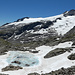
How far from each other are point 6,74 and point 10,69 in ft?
14.5

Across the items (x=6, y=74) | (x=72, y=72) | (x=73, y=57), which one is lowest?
(x=72, y=72)

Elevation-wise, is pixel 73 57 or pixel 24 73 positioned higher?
pixel 73 57

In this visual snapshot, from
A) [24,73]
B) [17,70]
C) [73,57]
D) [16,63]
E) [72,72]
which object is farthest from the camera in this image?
[16,63]

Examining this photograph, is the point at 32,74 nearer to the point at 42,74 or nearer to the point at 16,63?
the point at 42,74

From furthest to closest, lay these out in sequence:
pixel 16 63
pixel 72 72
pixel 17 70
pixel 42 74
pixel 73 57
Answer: pixel 16 63, pixel 73 57, pixel 17 70, pixel 42 74, pixel 72 72

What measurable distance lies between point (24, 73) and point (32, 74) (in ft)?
11.1

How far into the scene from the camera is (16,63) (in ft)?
161

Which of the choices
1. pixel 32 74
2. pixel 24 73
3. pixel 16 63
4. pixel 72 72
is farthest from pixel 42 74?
pixel 16 63

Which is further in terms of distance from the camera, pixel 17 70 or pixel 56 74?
pixel 17 70

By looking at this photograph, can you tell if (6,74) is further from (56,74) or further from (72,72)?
(72,72)

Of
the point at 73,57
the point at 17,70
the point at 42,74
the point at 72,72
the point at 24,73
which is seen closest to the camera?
the point at 72,72

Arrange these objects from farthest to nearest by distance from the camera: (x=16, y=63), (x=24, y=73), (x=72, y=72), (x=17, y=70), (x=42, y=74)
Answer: (x=16, y=63) → (x=17, y=70) → (x=24, y=73) → (x=42, y=74) → (x=72, y=72)

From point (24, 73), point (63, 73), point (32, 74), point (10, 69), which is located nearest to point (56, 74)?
point (63, 73)

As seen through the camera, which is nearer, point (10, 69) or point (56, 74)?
point (56, 74)
